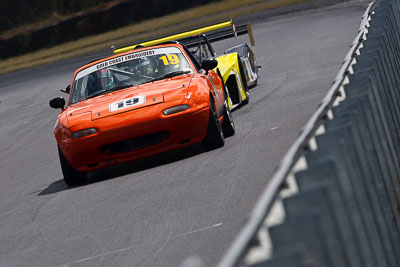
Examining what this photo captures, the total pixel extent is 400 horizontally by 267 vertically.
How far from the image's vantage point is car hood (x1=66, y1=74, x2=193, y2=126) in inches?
384

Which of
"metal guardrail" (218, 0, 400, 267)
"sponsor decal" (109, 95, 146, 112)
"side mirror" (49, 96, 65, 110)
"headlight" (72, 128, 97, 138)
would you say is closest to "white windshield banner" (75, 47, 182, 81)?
"side mirror" (49, 96, 65, 110)

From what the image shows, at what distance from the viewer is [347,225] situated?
10.5ft

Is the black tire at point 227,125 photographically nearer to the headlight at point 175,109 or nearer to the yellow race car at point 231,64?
the headlight at point 175,109

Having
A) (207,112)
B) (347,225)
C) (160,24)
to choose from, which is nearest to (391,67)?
(207,112)

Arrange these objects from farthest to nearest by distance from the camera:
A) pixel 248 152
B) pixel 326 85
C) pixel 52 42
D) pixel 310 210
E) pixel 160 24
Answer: pixel 52 42 < pixel 160 24 < pixel 326 85 < pixel 248 152 < pixel 310 210

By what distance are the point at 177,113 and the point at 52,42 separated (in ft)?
141

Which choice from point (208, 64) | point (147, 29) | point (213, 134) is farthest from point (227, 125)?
point (147, 29)

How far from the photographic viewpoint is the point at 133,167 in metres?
10.6

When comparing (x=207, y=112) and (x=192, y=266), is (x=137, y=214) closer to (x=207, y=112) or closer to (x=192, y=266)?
(x=207, y=112)

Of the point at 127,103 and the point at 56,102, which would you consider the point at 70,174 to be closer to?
the point at 127,103

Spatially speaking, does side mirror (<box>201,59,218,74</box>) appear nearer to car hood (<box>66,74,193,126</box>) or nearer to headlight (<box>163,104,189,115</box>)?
car hood (<box>66,74,193,126</box>)

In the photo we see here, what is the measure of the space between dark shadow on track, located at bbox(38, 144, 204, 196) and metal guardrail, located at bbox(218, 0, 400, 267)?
451 cm

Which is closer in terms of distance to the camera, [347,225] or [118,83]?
[347,225]

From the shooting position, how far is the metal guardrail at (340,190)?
2648 millimetres
